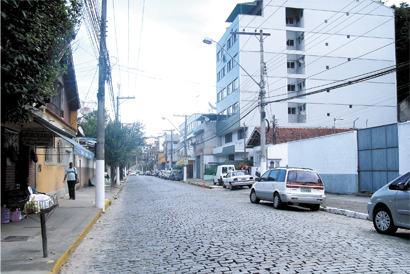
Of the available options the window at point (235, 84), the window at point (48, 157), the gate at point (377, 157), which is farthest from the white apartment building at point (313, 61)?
the window at point (48, 157)

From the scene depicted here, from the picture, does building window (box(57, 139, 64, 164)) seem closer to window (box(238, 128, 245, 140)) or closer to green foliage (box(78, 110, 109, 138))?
green foliage (box(78, 110, 109, 138))

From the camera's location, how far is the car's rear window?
46.4 feet

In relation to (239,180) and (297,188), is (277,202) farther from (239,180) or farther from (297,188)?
(239,180)

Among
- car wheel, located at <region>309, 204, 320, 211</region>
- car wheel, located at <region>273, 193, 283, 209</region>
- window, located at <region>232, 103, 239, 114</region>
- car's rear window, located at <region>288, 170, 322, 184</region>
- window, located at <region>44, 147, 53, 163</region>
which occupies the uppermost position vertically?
window, located at <region>232, 103, 239, 114</region>

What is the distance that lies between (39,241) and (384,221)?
7934 millimetres

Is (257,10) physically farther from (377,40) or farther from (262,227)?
(262,227)

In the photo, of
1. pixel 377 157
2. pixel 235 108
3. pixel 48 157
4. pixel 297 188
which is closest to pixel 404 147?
pixel 377 157

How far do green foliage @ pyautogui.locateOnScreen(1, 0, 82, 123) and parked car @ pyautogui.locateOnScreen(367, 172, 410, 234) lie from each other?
25.9 feet

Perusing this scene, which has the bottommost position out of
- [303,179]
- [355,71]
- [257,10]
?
[303,179]

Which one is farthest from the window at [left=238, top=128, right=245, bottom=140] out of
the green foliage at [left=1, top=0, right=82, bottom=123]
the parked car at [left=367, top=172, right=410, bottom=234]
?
the green foliage at [left=1, top=0, right=82, bottom=123]

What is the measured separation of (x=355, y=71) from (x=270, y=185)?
3791 centimetres

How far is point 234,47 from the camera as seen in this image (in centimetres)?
4600

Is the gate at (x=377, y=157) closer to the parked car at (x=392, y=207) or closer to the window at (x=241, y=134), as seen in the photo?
the parked car at (x=392, y=207)

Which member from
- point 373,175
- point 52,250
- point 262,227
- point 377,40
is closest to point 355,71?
point 377,40
